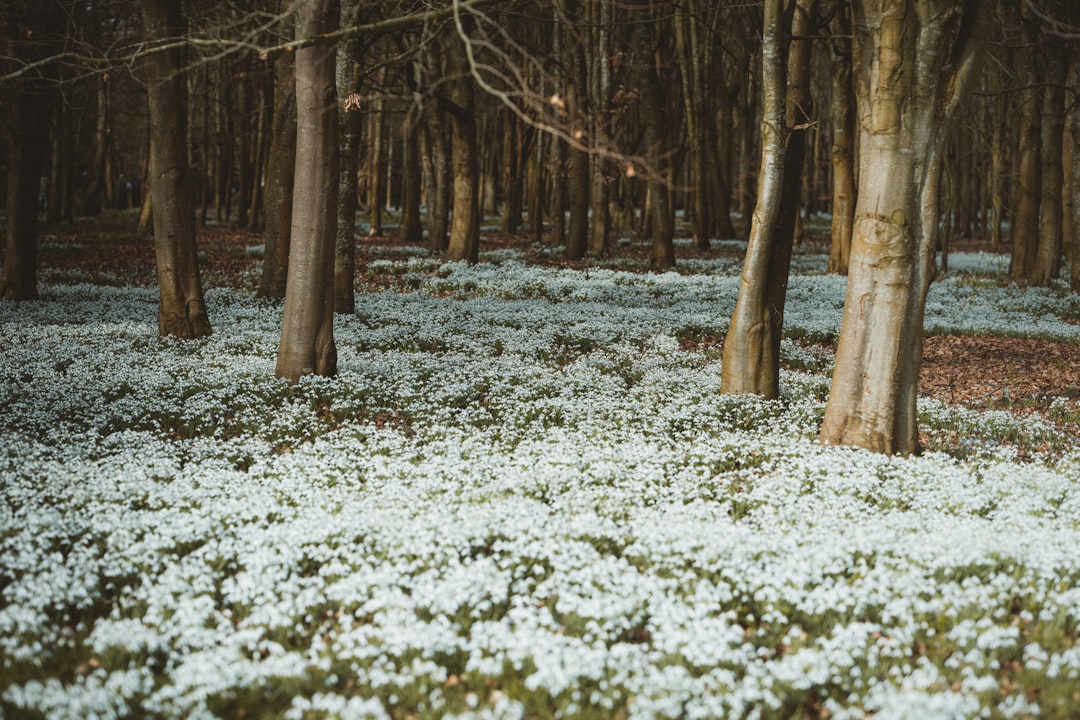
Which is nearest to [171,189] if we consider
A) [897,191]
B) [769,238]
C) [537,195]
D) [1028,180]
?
[769,238]

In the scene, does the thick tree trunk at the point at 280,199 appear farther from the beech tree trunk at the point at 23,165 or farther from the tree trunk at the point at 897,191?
the tree trunk at the point at 897,191

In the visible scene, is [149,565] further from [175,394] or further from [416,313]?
[416,313]

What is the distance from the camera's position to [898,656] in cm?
494

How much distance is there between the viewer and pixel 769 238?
35.5 ft

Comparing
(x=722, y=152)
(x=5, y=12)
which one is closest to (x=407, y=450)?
(x=5, y=12)

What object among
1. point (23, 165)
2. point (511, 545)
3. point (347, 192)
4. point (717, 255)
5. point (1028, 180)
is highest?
point (1028, 180)

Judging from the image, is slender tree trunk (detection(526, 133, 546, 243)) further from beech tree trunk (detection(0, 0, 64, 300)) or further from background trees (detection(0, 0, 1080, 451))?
beech tree trunk (detection(0, 0, 64, 300))

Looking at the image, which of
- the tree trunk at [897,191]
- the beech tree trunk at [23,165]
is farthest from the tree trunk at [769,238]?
the beech tree trunk at [23,165]

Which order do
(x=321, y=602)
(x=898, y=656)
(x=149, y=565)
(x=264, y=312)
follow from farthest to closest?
(x=264, y=312) → (x=149, y=565) → (x=321, y=602) → (x=898, y=656)

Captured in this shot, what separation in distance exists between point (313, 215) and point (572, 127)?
545 centimetres

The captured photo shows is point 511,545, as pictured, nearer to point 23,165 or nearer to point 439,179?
point 23,165

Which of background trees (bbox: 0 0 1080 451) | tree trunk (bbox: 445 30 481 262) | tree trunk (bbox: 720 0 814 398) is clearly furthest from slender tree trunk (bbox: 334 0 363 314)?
tree trunk (bbox: 445 30 481 262)

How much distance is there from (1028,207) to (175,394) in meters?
24.7

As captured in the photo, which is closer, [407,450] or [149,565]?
[149,565]
